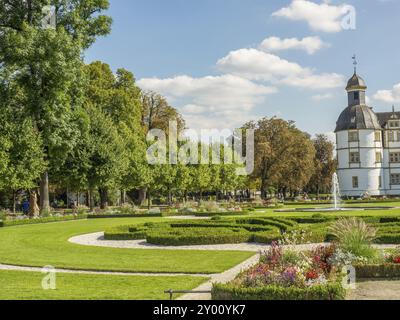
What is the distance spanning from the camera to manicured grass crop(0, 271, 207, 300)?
9.91 m

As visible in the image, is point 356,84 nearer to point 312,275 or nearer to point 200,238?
point 200,238

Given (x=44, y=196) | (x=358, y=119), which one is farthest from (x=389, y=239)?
(x=358, y=119)

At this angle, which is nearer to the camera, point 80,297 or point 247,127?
point 80,297

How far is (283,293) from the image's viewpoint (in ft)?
30.0

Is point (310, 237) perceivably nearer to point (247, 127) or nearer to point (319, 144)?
point (247, 127)

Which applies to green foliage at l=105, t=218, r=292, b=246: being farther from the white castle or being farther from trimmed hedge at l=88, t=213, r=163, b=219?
the white castle

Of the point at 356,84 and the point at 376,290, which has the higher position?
the point at 356,84

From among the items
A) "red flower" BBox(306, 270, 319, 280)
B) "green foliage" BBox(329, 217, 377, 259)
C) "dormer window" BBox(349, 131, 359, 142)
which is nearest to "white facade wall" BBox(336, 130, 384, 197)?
"dormer window" BBox(349, 131, 359, 142)

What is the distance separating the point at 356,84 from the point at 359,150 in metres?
9.31

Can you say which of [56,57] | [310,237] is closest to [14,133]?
[56,57]

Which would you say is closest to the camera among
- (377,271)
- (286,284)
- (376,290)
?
(286,284)

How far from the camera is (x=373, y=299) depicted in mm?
9617

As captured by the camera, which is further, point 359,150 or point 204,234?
point 359,150

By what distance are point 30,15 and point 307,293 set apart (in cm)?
3004
